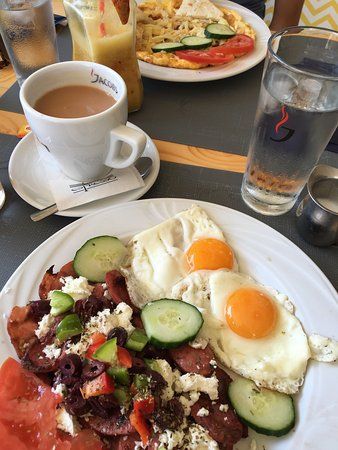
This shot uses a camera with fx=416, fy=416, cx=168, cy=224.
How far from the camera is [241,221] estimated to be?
1.70 meters

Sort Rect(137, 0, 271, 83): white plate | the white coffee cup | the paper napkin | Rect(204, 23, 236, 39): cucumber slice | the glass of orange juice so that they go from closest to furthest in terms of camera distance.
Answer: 1. the white coffee cup
2. the paper napkin
3. the glass of orange juice
4. Rect(137, 0, 271, 83): white plate
5. Rect(204, 23, 236, 39): cucumber slice

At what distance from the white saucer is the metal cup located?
673mm

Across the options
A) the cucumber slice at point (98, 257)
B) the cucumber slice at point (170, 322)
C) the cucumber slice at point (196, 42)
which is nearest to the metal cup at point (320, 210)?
the cucumber slice at point (170, 322)

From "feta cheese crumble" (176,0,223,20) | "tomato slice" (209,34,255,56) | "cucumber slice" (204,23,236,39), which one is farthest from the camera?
"feta cheese crumble" (176,0,223,20)

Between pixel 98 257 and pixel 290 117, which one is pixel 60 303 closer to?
pixel 98 257

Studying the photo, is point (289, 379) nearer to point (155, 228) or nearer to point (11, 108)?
point (155, 228)

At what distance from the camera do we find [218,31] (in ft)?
8.80

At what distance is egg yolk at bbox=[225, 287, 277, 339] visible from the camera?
1.44 m

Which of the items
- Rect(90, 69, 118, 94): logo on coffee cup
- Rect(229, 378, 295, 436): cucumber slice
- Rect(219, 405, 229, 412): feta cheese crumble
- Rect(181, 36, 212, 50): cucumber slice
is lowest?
Rect(229, 378, 295, 436): cucumber slice

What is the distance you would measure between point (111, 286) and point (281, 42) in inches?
49.0

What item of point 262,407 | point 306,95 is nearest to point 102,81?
point 306,95

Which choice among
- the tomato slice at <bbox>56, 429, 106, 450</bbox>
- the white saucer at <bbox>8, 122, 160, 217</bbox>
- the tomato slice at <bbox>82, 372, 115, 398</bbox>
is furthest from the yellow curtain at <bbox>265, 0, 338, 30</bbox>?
the tomato slice at <bbox>56, 429, 106, 450</bbox>

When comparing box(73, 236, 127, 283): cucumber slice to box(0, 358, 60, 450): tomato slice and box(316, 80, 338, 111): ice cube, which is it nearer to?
box(0, 358, 60, 450): tomato slice

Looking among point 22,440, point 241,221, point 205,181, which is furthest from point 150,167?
point 22,440
